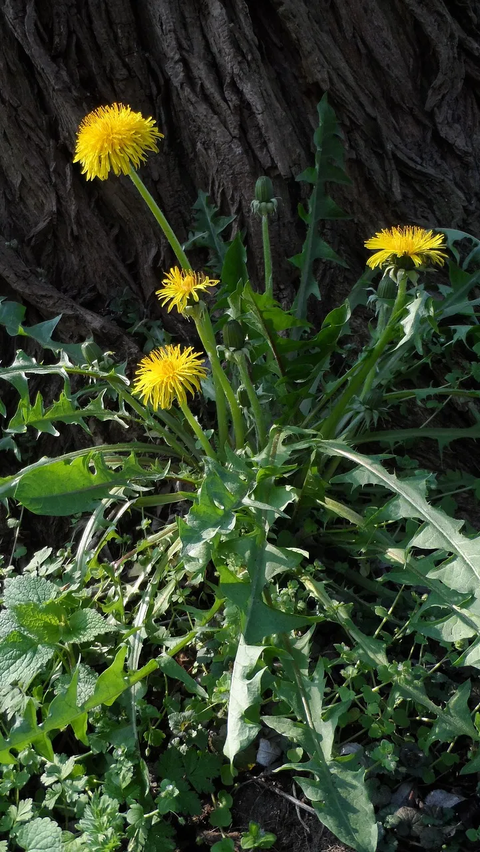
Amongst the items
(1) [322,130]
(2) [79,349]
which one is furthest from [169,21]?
(2) [79,349]

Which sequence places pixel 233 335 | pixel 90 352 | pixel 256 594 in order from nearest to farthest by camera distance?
pixel 256 594 < pixel 233 335 < pixel 90 352

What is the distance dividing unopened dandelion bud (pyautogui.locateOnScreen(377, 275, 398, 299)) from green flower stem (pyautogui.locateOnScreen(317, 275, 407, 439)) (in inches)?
4.2

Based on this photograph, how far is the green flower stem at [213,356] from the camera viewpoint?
6.94 feet

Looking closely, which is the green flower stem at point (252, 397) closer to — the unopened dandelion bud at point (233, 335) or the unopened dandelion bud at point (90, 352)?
the unopened dandelion bud at point (233, 335)

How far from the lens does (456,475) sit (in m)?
2.56

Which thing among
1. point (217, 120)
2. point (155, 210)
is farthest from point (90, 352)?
point (217, 120)

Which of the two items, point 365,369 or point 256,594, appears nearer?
point 256,594

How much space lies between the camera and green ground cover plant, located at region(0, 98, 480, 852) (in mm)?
1757

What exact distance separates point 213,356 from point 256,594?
0.76 meters

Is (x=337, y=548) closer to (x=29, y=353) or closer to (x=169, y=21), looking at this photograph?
(x=29, y=353)

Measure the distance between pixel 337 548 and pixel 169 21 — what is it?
206 centimetres

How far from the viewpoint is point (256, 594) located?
1.72 metres

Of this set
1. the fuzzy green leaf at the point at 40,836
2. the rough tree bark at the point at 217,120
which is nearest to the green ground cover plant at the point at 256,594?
the fuzzy green leaf at the point at 40,836

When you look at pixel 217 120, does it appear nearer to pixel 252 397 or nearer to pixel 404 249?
pixel 404 249
